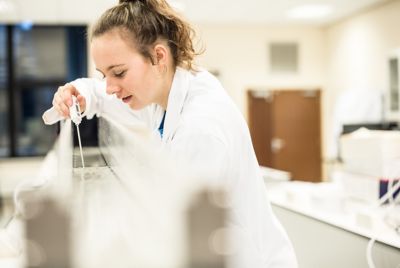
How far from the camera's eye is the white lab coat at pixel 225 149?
70 cm

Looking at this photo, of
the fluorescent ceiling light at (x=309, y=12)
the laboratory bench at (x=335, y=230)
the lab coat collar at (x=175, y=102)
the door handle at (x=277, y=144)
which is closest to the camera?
the lab coat collar at (x=175, y=102)

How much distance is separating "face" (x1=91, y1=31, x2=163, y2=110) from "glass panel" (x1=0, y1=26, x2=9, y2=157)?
6.08 m

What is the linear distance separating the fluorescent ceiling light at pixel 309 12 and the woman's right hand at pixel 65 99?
4.99 m

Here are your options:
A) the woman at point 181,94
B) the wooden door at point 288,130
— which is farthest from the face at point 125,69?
the wooden door at point 288,130

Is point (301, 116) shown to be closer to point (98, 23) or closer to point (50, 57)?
point (50, 57)

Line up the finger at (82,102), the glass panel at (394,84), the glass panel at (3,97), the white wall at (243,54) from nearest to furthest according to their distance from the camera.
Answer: the finger at (82,102) → the glass panel at (394,84) → the glass panel at (3,97) → the white wall at (243,54)

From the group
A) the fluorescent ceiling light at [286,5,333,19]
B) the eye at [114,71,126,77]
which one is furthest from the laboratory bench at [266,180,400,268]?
the fluorescent ceiling light at [286,5,333,19]

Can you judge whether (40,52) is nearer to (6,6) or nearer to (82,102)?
(6,6)

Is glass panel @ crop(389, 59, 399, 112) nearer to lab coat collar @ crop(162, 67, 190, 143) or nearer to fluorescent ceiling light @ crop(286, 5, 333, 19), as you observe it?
fluorescent ceiling light @ crop(286, 5, 333, 19)

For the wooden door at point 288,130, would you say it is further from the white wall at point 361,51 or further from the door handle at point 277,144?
the white wall at point 361,51

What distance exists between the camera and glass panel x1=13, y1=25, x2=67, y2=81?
6.52 m

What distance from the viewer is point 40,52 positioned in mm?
6707

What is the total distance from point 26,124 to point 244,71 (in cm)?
333

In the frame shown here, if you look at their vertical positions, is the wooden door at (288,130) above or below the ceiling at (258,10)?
below
